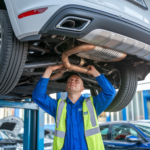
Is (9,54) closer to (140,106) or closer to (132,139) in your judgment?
(132,139)

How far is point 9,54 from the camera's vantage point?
1.42m

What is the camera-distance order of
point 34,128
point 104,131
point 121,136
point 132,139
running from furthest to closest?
point 104,131, point 121,136, point 132,139, point 34,128

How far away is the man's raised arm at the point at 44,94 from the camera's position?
1768mm

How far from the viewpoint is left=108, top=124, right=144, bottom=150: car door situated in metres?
3.72

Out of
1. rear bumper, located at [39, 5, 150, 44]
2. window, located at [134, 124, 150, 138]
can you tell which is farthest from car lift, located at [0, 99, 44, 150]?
rear bumper, located at [39, 5, 150, 44]

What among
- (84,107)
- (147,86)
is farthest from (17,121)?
(147,86)

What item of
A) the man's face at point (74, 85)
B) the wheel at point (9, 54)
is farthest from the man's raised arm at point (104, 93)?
the wheel at point (9, 54)

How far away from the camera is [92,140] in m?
1.62

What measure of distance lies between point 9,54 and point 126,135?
129 inches

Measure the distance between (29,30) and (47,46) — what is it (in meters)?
0.51

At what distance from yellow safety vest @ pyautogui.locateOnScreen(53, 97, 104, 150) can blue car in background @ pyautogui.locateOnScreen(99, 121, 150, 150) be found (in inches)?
89.0

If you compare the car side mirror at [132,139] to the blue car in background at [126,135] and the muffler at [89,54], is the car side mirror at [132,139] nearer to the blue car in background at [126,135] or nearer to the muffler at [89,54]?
the blue car in background at [126,135]

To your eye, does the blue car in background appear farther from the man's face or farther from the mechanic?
the man's face

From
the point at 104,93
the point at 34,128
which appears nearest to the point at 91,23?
the point at 104,93
